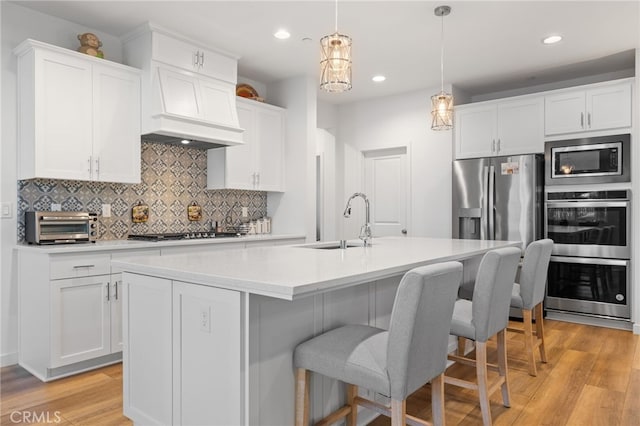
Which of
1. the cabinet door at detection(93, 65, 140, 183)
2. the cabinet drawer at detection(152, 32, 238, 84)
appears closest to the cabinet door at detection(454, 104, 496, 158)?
the cabinet drawer at detection(152, 32, 238, 84)

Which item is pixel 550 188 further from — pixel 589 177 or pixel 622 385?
pixel 622 385

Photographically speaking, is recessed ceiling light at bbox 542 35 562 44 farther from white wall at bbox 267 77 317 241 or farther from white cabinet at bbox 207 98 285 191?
white cabinet at bbox 207 98 285 191

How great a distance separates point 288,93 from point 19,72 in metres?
2.67

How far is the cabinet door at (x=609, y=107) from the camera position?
4238mm

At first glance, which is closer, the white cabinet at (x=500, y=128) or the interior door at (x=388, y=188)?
the white cabinet at (x=500, y=128)

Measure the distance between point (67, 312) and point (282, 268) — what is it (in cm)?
202

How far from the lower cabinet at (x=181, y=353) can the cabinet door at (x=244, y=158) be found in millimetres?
2516

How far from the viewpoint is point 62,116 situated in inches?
128

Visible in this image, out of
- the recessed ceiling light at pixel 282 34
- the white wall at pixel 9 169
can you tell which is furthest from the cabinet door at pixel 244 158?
the white wall at pixel 9 169

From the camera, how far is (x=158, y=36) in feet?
12.0

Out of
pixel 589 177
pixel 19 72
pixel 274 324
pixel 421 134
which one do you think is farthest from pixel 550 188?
pixel 19 72

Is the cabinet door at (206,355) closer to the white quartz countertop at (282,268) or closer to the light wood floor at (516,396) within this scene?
the white quartz countertop at (282,268)

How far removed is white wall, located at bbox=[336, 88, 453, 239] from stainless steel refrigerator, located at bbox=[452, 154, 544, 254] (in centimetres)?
24

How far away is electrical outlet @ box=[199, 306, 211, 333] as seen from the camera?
1.71 metres
